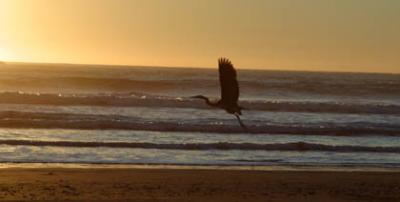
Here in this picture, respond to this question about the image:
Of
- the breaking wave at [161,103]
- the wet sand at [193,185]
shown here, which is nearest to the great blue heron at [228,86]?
the wet sand at [193,185]

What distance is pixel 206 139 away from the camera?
1945 cm

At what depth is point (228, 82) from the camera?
12.4 metres

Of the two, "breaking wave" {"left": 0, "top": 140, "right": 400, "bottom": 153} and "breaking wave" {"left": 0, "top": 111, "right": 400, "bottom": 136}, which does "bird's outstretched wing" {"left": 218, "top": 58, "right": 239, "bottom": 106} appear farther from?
"breaking wave" {"left": 0, "top": 111, "right": 400, "bottom": 136}

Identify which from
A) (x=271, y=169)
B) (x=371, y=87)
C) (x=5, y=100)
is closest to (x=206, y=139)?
(x=271, y=169)

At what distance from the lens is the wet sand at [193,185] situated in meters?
11.1

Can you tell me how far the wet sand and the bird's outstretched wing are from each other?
4.49ft

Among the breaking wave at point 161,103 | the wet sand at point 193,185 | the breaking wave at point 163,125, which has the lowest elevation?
the wet sand at point 193,185

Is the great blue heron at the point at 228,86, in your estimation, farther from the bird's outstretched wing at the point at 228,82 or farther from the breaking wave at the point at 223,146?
the breaking wave at the point at 223,146

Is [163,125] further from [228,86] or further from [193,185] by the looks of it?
[193,185]

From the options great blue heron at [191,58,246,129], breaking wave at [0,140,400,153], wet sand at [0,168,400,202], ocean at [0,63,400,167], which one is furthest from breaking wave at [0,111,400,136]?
great blue heron at [191,58,246,129]

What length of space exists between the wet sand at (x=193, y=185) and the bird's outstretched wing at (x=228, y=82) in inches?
53.9

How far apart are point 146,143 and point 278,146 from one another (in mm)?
3144

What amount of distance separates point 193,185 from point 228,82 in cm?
176

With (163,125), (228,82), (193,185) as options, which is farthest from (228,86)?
(163,125)
